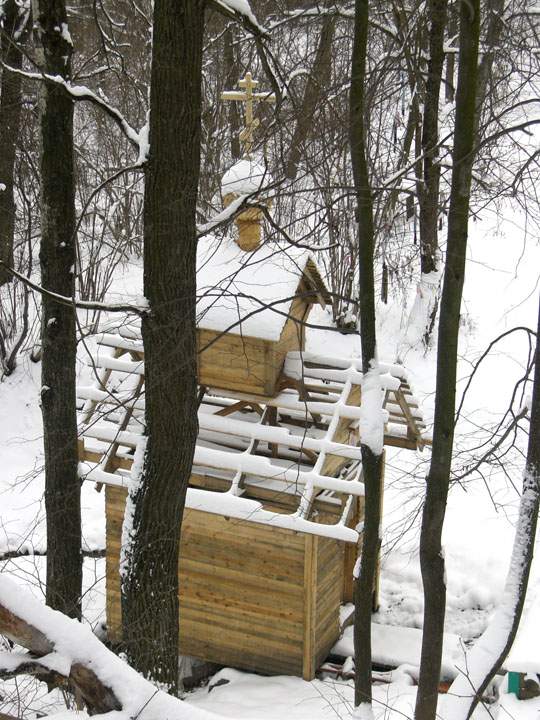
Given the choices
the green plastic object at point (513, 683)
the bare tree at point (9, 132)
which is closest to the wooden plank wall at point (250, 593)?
the green plastic object at point (513, 683)

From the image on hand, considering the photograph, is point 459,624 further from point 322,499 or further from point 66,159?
point 66,159

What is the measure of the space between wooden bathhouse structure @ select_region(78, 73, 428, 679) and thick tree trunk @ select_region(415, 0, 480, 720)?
2.30 m

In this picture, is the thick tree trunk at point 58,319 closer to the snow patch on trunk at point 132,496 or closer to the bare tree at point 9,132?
the snow patch on trunk at point 132,496

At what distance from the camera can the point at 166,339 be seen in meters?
6.04

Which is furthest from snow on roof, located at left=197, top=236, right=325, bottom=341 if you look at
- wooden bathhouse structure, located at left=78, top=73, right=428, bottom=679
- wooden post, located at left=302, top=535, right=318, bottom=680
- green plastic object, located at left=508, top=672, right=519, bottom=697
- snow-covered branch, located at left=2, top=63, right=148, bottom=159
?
green plastic object, located at left=508, top=672, right=519, bottom=697

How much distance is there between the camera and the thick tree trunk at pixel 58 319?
7266mm

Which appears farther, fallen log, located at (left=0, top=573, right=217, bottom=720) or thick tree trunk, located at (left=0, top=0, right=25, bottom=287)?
thick tree trunk, located at (left=0, top=0, right=25, bottom=287)

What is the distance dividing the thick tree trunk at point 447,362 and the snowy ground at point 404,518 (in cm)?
35

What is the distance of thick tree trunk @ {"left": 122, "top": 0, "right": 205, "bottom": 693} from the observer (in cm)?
570

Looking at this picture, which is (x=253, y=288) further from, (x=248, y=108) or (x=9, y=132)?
(x=9, y=132)

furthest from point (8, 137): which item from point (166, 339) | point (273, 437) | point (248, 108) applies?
point (166, 339)

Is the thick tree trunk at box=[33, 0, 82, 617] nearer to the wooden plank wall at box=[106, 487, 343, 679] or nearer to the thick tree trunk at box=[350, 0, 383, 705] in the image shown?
A: the wooden plank wall at box=[106, 487, 343, 679]

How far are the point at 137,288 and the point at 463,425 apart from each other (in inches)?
282

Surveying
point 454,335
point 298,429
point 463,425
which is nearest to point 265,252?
point 298,429
